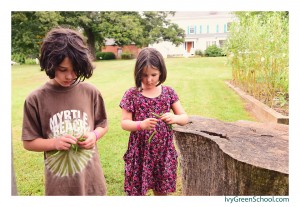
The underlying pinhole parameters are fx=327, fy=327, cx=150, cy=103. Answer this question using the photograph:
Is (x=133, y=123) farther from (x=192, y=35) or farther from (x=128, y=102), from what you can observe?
(x=192, y=35)

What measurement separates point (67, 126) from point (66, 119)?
0.04 m

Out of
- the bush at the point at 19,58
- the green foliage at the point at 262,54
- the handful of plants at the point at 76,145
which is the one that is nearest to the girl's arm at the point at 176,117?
the handful of plants at the point at 76,145

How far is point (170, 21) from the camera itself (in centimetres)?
243

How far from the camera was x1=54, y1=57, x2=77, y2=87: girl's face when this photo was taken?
4.57ft

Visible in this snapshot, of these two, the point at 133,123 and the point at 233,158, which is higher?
the point at 133,123

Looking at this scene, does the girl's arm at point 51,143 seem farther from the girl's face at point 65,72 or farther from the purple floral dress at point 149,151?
the purple floral dress at point 149,151

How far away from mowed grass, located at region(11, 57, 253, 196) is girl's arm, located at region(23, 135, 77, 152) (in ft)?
2.19

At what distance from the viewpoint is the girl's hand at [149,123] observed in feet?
5.13

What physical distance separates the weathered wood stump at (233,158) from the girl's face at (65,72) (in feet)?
2.84

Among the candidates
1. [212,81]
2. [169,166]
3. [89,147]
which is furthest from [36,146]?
[212,81]

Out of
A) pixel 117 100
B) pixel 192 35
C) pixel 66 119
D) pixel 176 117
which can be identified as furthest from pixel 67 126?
pixel 117 100

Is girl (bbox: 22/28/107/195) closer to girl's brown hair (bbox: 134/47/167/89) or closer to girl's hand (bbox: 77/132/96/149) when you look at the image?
girl's hand (bbox: 77/132/96/149)

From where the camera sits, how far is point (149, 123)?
157 centimetres

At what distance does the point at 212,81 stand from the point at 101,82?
1773 millimetres
